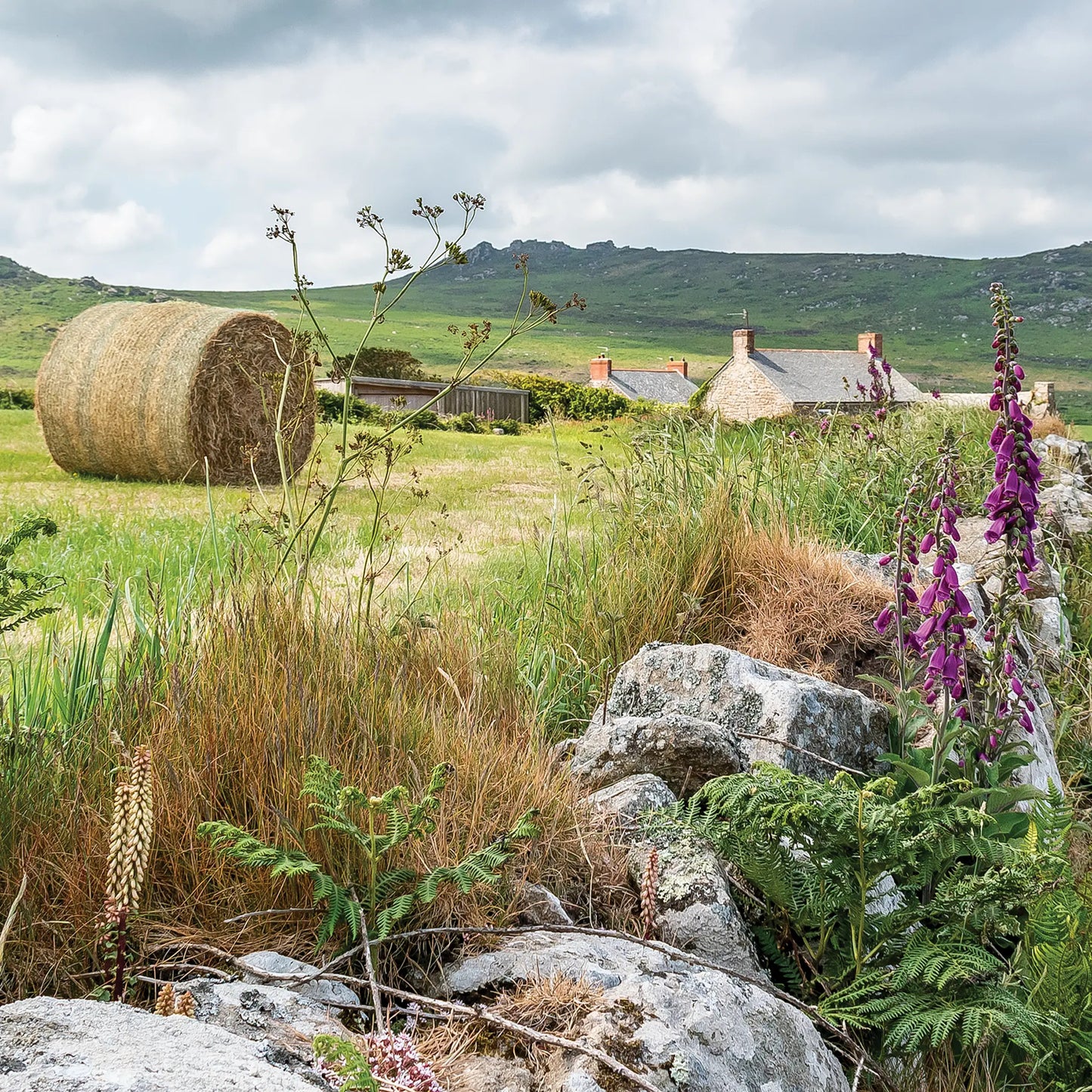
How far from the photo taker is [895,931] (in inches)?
95.8

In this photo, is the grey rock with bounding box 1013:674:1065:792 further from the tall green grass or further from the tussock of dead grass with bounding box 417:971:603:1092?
the tussock of dead grass with bounding box 417:971:603:1092

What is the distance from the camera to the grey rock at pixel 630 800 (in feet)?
8.79

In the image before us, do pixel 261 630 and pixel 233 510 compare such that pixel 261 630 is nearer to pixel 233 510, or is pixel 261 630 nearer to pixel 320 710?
pixel 320 710

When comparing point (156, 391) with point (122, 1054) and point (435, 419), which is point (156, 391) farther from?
point (435, 419)

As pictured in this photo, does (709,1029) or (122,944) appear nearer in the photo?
(122,944)

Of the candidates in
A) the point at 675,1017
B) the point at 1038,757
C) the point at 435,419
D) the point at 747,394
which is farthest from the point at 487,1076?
the point at 747,394

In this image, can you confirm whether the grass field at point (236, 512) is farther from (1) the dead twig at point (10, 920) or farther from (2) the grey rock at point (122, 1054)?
(2) the grey rock at point (122, 1054)

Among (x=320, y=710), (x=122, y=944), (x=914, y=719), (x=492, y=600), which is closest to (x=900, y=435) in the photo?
(x=492, y=600)

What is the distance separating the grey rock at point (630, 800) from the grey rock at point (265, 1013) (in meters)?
1.12


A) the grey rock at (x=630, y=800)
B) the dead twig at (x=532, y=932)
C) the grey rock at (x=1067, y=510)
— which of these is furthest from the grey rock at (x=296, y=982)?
the grey rock at (x=1067, y=510)

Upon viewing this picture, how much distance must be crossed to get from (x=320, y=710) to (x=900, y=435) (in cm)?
913

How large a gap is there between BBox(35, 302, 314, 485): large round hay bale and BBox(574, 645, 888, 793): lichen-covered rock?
1019 centimetres

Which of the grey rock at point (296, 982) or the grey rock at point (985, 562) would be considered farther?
the grey rock at point (985, 562)

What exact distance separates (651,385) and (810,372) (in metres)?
14.8
